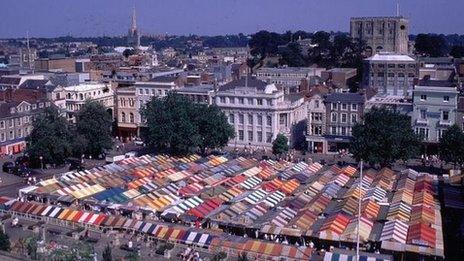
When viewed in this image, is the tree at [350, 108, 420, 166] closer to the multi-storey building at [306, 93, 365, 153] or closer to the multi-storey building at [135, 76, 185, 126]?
the multi-storey building at [306, 93, 365, 153]

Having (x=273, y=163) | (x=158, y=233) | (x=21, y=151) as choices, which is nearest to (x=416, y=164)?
(x=273, y=163)

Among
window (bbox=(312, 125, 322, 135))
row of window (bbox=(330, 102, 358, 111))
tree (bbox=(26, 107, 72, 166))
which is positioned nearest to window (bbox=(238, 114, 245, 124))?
window (bbox=(312, 125, 322, 135))

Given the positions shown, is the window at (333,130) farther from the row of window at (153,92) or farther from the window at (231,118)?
the row of window at (153,92)

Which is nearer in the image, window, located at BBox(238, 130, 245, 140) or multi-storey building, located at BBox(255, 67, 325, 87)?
window, located at BBox(238, 130, 245, 140)

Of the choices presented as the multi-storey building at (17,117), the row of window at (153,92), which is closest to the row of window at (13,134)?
the multi-storey building at (17,117)

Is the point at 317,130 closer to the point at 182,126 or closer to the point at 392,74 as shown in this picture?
the point at 182,126

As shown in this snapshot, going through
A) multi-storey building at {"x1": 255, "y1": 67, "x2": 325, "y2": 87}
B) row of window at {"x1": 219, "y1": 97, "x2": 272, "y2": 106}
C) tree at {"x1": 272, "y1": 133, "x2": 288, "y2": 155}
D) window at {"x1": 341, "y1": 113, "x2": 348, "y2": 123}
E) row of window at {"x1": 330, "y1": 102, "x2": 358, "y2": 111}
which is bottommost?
tree at {"x1": 272, "y1": 133, "x2": 288, "y2": 155}

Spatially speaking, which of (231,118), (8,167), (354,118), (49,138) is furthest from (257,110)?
(8,167)
